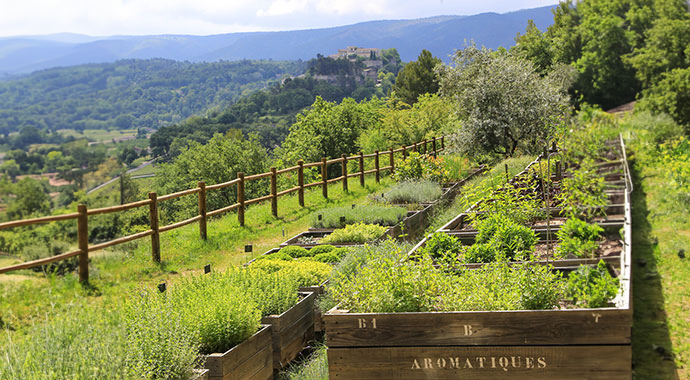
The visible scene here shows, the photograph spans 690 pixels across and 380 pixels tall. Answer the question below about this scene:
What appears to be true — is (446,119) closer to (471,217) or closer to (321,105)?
(321,105)

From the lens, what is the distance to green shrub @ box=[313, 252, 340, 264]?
27.1 feet

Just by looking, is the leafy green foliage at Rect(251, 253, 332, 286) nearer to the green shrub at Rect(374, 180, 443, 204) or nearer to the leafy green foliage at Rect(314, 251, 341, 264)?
the leafy green foliage at Rect(314, 251, 341, 264)

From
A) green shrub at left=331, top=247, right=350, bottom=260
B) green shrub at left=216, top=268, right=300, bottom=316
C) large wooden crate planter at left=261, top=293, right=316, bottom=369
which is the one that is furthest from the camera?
green shrub at left=331, top=247, right=350, bottom=260

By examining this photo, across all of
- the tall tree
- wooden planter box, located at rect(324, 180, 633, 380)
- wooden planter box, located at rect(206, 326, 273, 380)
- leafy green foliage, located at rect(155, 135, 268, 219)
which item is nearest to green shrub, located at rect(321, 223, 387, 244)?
wooden planter box, located at rect(206, 326, 273, 380)

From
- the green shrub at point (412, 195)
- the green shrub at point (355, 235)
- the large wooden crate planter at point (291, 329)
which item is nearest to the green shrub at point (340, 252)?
the green shrub at point (355, 235)

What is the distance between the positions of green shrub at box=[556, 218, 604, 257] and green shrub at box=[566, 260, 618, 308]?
0.63 m

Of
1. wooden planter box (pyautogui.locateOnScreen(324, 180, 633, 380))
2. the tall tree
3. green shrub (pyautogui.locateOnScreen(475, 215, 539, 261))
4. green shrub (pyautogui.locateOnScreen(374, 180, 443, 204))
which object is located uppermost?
the tall tree

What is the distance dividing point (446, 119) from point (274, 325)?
26507mm

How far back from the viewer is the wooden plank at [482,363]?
428 cm

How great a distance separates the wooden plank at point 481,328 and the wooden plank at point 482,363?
0.17 feet

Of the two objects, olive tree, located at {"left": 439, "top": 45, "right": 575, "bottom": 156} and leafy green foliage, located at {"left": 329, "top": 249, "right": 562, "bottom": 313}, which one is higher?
olive tree, located at {"left": 439, "top": 45, "right": 575, "bottom": 156}

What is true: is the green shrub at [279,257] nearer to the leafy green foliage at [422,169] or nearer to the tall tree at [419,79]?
the leafy green foliage at [422,169]

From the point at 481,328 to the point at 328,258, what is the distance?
157 inches

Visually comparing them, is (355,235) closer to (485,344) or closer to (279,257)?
(279,257)
